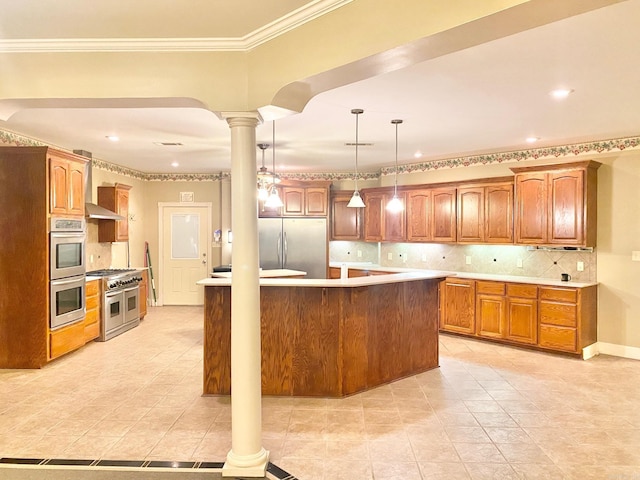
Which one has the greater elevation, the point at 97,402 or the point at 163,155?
the point at 163,155

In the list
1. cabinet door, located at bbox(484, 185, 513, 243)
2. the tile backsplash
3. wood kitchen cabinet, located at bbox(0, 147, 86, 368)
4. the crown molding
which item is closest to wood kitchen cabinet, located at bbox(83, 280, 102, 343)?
wood kitchen cabinet, located at bbox(0, 147, 86, 368)

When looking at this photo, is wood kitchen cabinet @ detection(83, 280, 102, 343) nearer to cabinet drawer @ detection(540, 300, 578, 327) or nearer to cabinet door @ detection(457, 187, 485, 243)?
cabinet door @ detection(457, 187, 485, 243)

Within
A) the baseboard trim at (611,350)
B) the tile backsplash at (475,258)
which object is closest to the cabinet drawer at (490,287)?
the tile backsplash at (475,258)

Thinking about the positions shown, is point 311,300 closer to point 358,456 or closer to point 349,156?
point 358,456

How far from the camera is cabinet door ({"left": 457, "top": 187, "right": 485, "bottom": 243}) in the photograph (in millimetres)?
6453

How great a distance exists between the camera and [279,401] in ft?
13.2

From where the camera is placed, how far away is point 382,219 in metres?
7.69

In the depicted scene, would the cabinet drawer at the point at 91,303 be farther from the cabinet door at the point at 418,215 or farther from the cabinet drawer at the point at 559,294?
the cabinet drawer at the point at 559,294

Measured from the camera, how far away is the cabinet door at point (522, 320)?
5645mm

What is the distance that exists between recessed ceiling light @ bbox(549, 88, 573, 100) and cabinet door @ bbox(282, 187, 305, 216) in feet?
15.8

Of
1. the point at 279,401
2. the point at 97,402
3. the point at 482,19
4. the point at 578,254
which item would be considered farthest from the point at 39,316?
the point at 578,254

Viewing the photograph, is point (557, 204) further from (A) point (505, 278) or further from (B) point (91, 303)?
(B) point (91, 303)

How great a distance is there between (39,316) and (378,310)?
3644 mm

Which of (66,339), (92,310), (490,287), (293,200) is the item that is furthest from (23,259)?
(490,287)
